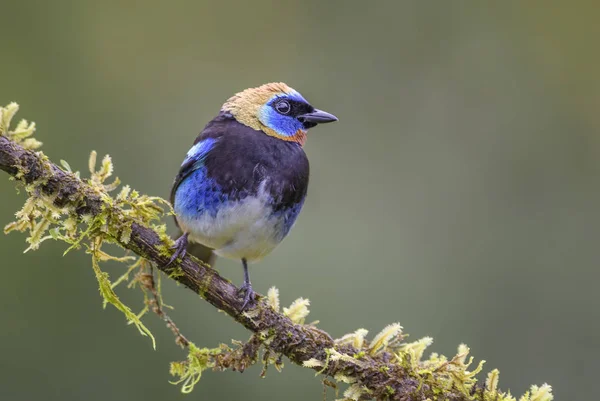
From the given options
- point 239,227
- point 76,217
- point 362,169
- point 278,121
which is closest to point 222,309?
point 239,227

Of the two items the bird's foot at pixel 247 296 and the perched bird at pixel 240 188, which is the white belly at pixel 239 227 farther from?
the bird's foot at pixel 247 296

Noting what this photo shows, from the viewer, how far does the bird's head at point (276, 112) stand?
170 inches

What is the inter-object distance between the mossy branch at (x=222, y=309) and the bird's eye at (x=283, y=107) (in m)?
1.23

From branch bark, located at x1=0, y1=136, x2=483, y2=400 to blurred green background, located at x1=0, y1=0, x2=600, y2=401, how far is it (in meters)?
2.77

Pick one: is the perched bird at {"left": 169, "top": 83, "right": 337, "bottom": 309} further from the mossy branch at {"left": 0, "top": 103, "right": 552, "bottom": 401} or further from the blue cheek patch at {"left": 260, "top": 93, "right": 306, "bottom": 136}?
the mossy branch at {"left": 0, "top": 103, "right": 552, "bottom": 401}

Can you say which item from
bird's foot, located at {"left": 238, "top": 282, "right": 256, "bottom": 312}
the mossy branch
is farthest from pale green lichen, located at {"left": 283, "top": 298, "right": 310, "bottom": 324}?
bird's foot, located at {"left": 238, "top": 282, "right": 256, "bottom": 312}

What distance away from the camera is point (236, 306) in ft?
10.9

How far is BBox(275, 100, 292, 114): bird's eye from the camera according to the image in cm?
442

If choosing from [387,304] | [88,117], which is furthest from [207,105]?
[387,304]

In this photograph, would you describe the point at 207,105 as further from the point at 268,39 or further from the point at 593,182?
the point at 593,182

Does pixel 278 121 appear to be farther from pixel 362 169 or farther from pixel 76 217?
pixel 362 169

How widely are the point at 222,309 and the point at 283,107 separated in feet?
5.00

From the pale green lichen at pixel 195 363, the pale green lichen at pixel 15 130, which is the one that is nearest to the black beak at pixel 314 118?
the pale green lichen at pixel 195 363

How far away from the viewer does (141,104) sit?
7660 millimetres
